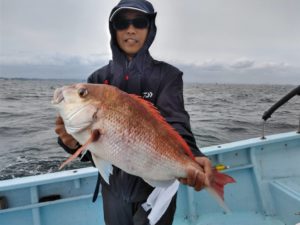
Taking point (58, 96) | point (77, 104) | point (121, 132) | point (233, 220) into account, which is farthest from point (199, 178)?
point (233, 220)

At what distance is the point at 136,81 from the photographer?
2.79 m

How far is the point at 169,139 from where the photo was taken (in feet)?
6.97

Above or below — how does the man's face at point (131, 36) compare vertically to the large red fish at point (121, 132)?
above

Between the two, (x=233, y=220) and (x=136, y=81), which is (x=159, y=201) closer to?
(x=136, y=81)

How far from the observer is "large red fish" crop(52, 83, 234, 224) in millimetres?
1974

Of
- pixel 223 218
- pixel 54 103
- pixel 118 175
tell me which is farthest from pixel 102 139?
pixel 223 218

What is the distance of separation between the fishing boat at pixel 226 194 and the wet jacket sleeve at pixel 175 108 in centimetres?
174

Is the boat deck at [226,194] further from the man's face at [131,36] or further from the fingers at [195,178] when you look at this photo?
the fingers at [195,178]

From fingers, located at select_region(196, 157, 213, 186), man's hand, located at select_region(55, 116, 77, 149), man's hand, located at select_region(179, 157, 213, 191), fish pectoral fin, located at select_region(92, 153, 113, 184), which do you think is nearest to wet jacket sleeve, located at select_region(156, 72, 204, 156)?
fingers, located at select_region(196, 157, 213, 186)

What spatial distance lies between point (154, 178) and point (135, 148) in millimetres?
298

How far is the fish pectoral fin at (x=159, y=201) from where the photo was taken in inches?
99.4

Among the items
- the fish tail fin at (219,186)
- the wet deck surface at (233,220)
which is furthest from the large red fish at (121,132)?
the wet deck surface at (233,220)

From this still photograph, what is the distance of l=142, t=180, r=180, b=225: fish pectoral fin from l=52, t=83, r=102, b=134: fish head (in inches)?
37.9

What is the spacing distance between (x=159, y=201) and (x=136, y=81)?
3.62 ft
